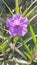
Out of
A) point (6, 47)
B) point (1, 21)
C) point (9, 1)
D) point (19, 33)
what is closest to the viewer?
point (19, 33)

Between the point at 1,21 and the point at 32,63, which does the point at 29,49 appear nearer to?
the point at 32,63

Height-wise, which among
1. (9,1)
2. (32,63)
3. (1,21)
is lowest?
(32,63)

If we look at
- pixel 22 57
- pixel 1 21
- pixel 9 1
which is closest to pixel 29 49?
pixel 22 57

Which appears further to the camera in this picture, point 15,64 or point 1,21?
point 1,21

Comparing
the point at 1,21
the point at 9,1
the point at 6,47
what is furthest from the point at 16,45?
the point at 9,1

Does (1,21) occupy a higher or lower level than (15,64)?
higher

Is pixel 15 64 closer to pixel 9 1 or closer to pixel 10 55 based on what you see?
pixel 10 55

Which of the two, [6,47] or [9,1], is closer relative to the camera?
[6,47]

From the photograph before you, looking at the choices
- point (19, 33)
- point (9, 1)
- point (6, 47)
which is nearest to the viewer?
point (19, 33)

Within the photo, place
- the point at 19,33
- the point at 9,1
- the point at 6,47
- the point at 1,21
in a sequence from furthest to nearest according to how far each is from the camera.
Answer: the point at 9,1 < the point at 1,21 < the point at 6,47 < the point at 19,33
